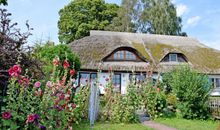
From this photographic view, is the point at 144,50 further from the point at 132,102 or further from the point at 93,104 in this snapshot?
the point at 93,104

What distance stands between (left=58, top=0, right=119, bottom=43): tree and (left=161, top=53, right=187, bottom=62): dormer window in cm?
1481

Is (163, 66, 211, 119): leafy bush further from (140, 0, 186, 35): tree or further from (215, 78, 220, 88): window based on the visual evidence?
(140, 0, 186, 35): tree

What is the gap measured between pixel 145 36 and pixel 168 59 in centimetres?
463

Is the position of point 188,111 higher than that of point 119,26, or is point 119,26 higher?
point 119,26

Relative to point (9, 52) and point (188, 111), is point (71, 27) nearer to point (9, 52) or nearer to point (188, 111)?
point (188, 111)

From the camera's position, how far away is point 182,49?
1093 inches

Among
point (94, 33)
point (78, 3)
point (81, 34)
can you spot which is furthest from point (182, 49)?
point (78, 3)

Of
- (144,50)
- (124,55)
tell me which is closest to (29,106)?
(124,55)

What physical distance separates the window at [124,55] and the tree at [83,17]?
14.2 metres

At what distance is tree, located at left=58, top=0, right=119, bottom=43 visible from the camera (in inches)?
1527

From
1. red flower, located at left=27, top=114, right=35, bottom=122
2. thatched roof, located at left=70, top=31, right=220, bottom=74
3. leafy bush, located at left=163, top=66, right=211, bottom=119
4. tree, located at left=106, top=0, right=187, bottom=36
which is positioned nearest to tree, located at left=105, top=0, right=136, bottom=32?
tree, located at left=106, top=0, right=187, bottom=36

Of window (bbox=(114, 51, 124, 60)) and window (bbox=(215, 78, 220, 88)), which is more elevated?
window (bbox=(114, 51, 124, 60))

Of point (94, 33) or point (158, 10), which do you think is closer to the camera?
point (94, 33)

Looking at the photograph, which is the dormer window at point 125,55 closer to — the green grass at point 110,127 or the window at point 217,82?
the window at point 217,82
